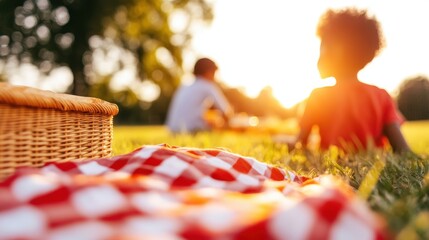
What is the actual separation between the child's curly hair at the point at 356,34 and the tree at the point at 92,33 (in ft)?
44.7

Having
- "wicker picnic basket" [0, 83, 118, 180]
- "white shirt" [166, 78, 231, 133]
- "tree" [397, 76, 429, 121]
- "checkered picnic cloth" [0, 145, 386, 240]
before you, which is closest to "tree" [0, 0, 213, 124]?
"white shirt" [166, 78, 231, 133]

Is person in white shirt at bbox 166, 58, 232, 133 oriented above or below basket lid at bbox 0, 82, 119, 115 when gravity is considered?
below

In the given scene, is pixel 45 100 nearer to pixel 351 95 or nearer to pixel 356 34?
pixel 351 95

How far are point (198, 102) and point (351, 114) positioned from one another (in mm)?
3408

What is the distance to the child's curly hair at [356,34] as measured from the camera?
3.05 metres

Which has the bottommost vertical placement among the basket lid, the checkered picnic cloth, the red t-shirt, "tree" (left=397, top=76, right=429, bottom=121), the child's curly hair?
"tree" (left=397, top=76, right=429, bottom=121)

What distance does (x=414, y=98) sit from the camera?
34.4m

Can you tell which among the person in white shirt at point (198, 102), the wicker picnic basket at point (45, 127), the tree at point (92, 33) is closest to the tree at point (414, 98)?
the tree at point (92, 33)

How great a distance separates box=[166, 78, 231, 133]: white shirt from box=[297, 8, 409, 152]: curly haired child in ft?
10.3

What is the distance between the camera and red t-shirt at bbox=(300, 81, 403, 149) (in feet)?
9.86

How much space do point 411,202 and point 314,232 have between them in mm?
459

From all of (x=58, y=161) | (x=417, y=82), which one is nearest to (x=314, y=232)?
(x=58, y=161)

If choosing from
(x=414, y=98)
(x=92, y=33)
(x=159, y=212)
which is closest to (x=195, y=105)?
(x=159, y=212)

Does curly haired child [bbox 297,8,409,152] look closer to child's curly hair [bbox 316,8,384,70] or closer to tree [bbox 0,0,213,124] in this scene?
child's curly hair [bbox 316,8,384,70]
